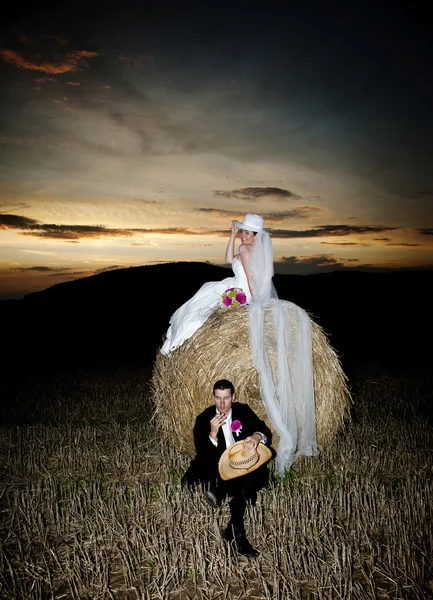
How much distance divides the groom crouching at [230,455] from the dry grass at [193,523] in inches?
7.1

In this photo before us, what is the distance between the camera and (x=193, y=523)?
4.25m

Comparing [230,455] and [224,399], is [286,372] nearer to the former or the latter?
[224,399]

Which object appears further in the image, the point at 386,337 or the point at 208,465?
the point at 386,337

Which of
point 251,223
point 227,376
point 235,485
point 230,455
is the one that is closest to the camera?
point 230,455

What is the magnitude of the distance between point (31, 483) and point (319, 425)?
3.23 m

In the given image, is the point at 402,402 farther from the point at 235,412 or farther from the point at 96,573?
the point at 96,573

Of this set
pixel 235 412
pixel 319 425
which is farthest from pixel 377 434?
pixel 235 412

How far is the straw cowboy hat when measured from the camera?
4.18 m

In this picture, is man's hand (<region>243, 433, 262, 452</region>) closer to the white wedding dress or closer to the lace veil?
the lace veil

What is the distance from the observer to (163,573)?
3.55 m

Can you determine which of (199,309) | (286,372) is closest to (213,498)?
(286,372)

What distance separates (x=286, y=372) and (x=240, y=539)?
1832mm

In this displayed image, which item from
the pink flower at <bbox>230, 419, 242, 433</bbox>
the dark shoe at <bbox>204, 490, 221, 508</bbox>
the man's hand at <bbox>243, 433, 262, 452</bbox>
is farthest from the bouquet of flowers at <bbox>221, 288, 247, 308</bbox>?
the dark shoe at <bbox>204, 490, 221, 508</bbox>

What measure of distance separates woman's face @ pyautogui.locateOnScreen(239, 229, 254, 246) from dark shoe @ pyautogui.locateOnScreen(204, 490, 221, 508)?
9.48 ft
